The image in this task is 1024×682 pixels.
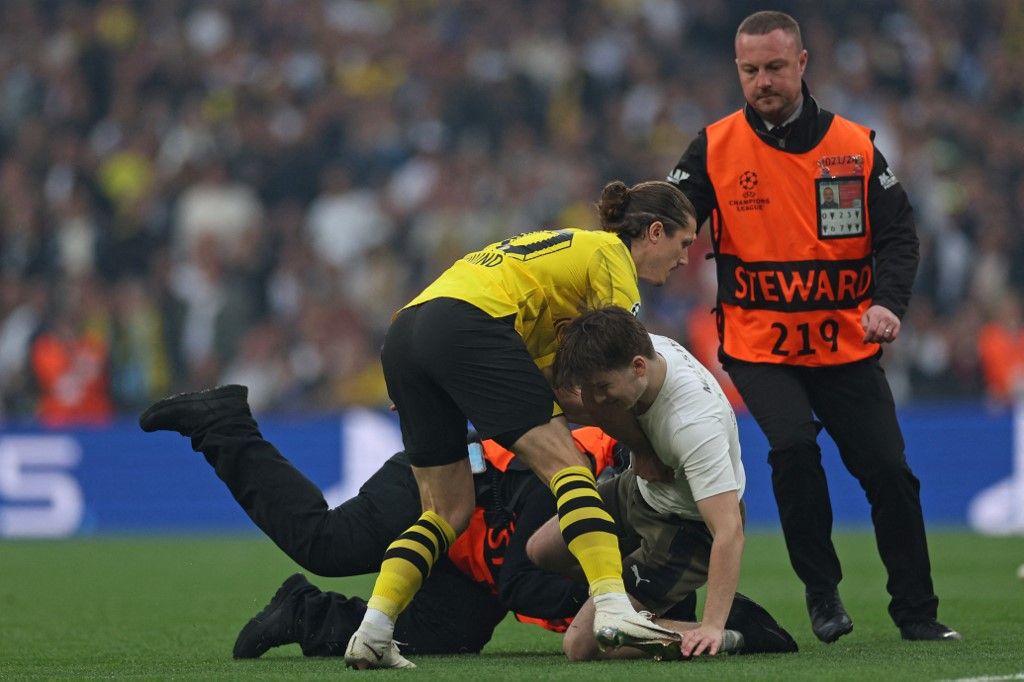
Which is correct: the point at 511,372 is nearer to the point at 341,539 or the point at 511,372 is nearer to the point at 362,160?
the point at 341,539

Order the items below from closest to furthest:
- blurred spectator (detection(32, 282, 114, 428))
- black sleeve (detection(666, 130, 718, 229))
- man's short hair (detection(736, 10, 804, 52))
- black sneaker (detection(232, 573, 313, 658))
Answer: black sneaker (detection(232, 573, 313, 658))
man's short hair (detection(736, 10, 804, 52))
black sleeve (detection(666, 130, 718, 229))
blurred spectator (detection(32, 282, 114, 428))

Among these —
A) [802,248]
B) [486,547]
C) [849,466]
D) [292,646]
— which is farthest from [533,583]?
[802,248]

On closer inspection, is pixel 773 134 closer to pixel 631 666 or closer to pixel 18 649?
pixel 631 666

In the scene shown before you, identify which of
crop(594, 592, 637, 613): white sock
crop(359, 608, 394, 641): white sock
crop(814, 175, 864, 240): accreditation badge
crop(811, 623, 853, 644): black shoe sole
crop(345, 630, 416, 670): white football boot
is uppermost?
crop(814, 175, 864, 240): accreditation badge

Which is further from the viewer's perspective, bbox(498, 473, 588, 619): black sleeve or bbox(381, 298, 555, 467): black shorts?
bbox(498, 473, 588, 619): black sleeve

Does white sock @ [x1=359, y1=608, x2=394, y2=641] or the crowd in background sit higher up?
the crowd in background

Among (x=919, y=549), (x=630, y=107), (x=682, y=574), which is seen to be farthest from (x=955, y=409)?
(x=682, y=574)

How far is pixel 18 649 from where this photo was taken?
625cm

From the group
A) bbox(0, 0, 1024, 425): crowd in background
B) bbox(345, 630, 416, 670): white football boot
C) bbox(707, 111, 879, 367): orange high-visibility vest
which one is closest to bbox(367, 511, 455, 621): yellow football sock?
bbox(345, 630, 416, 670): white football boot

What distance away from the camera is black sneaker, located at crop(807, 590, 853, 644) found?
6000mm

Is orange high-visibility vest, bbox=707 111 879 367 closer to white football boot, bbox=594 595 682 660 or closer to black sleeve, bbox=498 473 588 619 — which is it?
black sleeve, bbox=498 473 588 619

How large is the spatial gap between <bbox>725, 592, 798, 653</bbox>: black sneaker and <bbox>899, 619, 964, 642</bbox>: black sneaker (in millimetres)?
629

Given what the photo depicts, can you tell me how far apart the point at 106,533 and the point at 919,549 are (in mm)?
9449

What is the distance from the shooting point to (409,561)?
554 cm
